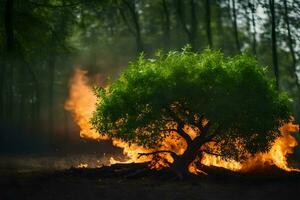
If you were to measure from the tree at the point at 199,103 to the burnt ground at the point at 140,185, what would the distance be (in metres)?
1.41

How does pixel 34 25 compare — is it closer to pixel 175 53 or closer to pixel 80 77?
pixel 175 53

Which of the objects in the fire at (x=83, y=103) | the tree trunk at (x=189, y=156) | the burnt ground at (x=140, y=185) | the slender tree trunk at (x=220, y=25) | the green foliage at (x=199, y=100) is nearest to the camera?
the burnt ground at (x=140, y=185)

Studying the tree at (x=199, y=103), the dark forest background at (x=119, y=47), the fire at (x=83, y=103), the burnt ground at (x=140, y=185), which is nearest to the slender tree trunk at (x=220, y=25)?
the dark forest background at (x=119, y=47)

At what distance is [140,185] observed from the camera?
846 inches

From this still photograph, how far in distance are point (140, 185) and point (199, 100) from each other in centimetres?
468

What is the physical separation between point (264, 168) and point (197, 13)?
35013 millimetres

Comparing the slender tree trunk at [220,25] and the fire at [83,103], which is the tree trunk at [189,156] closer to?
the fire at [83,103]

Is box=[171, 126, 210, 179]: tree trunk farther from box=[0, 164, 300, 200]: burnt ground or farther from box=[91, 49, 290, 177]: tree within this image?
box=[0, 164, 300, 200]: burnt ground

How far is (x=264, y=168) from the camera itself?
26969mm

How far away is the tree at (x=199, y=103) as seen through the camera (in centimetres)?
2262

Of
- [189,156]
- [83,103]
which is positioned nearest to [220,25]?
[83,103]

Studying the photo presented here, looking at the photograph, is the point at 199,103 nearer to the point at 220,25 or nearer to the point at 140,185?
the point at 140,185

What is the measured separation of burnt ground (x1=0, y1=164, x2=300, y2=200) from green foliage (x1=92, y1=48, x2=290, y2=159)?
68.9 inches

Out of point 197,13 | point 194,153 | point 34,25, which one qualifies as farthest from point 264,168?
point 197,13
